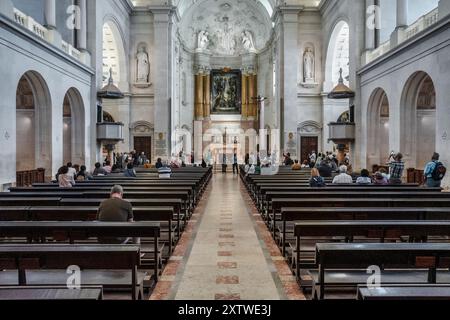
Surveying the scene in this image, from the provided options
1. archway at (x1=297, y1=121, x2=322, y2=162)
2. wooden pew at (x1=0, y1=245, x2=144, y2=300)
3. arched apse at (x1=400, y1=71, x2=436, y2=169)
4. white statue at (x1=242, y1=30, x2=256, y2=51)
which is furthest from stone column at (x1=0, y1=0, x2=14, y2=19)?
white statue at (x1=242, y1=30, x2=256, y2=51)

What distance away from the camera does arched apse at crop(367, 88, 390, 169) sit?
2139 centimetres

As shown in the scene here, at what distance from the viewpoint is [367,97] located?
21.4m

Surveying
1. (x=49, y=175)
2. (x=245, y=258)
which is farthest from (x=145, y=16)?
(x=245, y=258)

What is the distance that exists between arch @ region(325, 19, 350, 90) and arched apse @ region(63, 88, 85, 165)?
15.1 meters

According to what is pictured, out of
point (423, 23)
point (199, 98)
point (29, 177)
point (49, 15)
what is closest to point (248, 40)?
point (199, 98)

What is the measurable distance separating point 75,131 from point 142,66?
10490 millimetres

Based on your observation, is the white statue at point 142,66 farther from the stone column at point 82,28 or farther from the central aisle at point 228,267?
the central aisle at point 228,267

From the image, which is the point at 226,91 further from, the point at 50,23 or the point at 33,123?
the point at 50,23

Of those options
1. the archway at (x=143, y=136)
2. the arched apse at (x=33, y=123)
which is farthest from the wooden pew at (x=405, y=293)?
the archway at (x=143, y=136)

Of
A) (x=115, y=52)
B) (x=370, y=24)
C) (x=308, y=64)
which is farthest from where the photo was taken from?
(x=308, y=64)

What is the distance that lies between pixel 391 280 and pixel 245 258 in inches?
106

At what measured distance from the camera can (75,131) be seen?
808 inches

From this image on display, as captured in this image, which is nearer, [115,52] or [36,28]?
[36,28]

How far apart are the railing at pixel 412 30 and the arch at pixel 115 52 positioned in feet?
46.1
